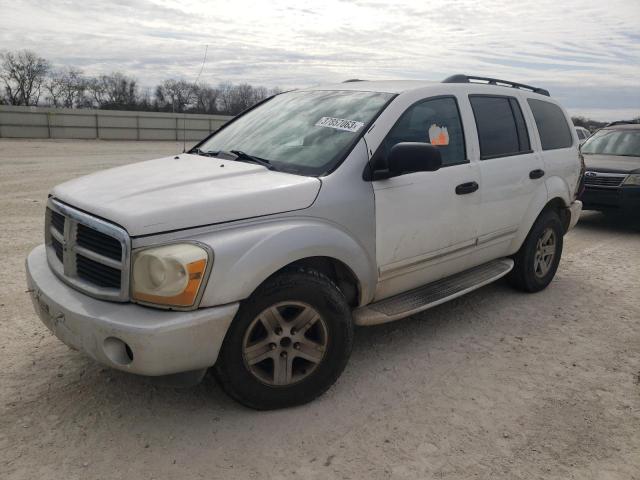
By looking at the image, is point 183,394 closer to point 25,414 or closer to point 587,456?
point 25,414

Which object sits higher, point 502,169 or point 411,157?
point 411,157

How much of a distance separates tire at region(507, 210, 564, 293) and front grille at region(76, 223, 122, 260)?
3674 millimetres

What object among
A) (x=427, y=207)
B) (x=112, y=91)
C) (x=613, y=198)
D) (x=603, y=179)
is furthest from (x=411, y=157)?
(x=112, y=91)

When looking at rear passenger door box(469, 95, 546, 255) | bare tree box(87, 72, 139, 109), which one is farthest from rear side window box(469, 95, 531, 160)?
bare tree box(87, 72, 139, 109)

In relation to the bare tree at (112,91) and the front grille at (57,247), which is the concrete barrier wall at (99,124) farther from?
the front grille at (57,247)

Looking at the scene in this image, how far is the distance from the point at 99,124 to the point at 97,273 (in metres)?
37.8

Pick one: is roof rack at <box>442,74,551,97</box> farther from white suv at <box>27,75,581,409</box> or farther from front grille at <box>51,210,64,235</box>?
front grille at <box>51,210,64,235</box>

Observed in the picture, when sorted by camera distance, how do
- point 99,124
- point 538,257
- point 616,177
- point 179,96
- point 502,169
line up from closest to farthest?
point 502,169 < point 538,257 < point 616,177 < point 179,96 < point 99,124

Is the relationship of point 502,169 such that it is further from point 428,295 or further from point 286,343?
point 286,343

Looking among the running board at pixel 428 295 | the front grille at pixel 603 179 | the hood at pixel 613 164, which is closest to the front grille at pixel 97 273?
the running board at pixel 428 295

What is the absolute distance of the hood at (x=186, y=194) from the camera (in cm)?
265

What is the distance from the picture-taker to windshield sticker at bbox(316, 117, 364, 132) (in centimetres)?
351

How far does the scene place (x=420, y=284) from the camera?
392cm

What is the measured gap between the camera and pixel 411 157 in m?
3.24
